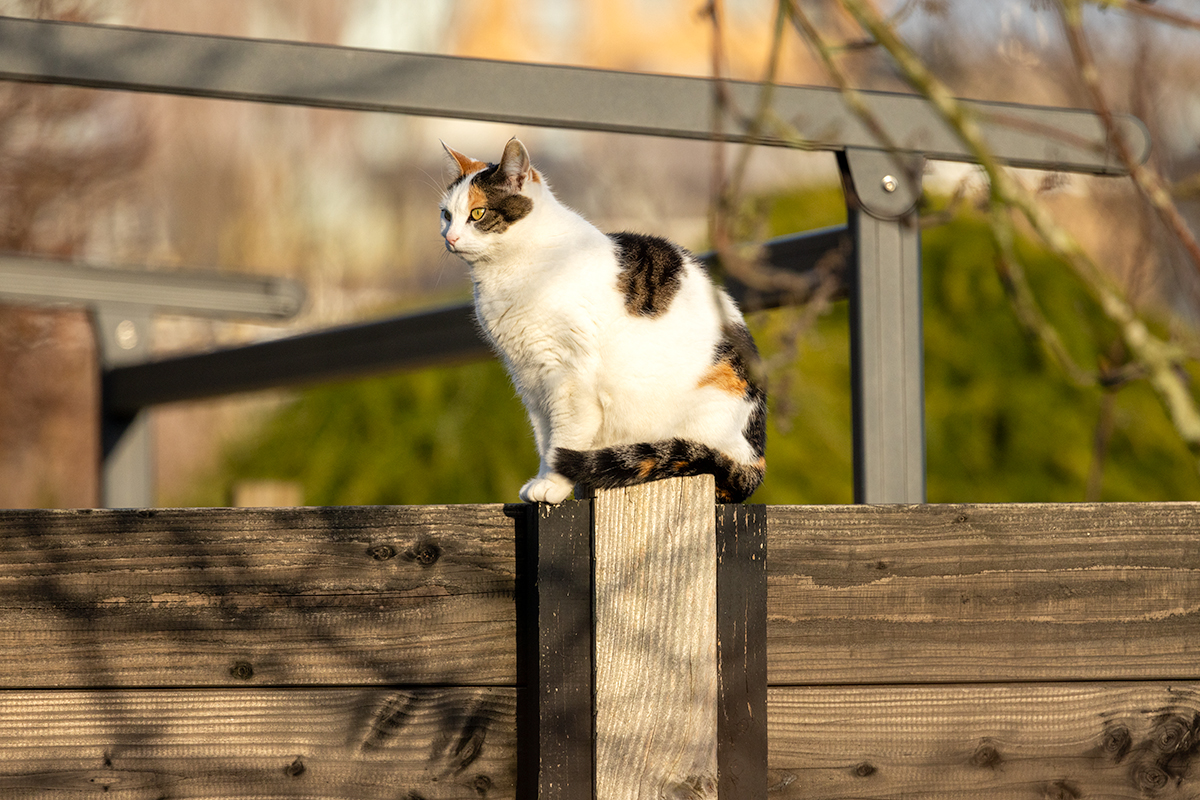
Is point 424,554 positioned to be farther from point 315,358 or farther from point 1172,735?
point 315,358

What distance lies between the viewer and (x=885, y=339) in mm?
1411

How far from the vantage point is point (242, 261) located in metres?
5.98

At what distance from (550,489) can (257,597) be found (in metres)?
0.40

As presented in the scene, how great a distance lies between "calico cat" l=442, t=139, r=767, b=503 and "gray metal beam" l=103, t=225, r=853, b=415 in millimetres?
376

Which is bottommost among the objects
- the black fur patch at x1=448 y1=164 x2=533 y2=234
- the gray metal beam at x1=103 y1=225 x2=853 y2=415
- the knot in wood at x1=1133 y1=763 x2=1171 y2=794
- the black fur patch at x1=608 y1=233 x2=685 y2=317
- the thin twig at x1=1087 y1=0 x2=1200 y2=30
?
the knot in wood at x1=1133 y1=763 x2=1171 y2=794

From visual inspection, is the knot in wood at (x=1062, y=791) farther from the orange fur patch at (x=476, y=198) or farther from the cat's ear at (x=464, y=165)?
the cat's ear at (x=464, y=165)

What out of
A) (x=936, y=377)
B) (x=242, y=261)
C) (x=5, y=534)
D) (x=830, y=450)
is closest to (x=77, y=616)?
(x=5, y=534)

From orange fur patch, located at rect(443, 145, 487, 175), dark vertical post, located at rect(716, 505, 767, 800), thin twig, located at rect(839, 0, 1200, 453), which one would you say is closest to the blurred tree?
orange fur patch, located at rect(443, 145, 487, 175)

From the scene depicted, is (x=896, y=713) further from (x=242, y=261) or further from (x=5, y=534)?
(x=242, y=261)

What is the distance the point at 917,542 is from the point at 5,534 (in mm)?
1014

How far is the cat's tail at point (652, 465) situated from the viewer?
1.28 meters

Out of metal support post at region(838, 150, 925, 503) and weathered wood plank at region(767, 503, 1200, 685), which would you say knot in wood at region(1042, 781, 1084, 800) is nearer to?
weathered wood plank at region(767, 503, 1200, 685)

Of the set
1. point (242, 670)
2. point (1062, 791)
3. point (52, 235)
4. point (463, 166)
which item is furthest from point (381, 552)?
point (52, 235)

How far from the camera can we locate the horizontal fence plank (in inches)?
41.2
